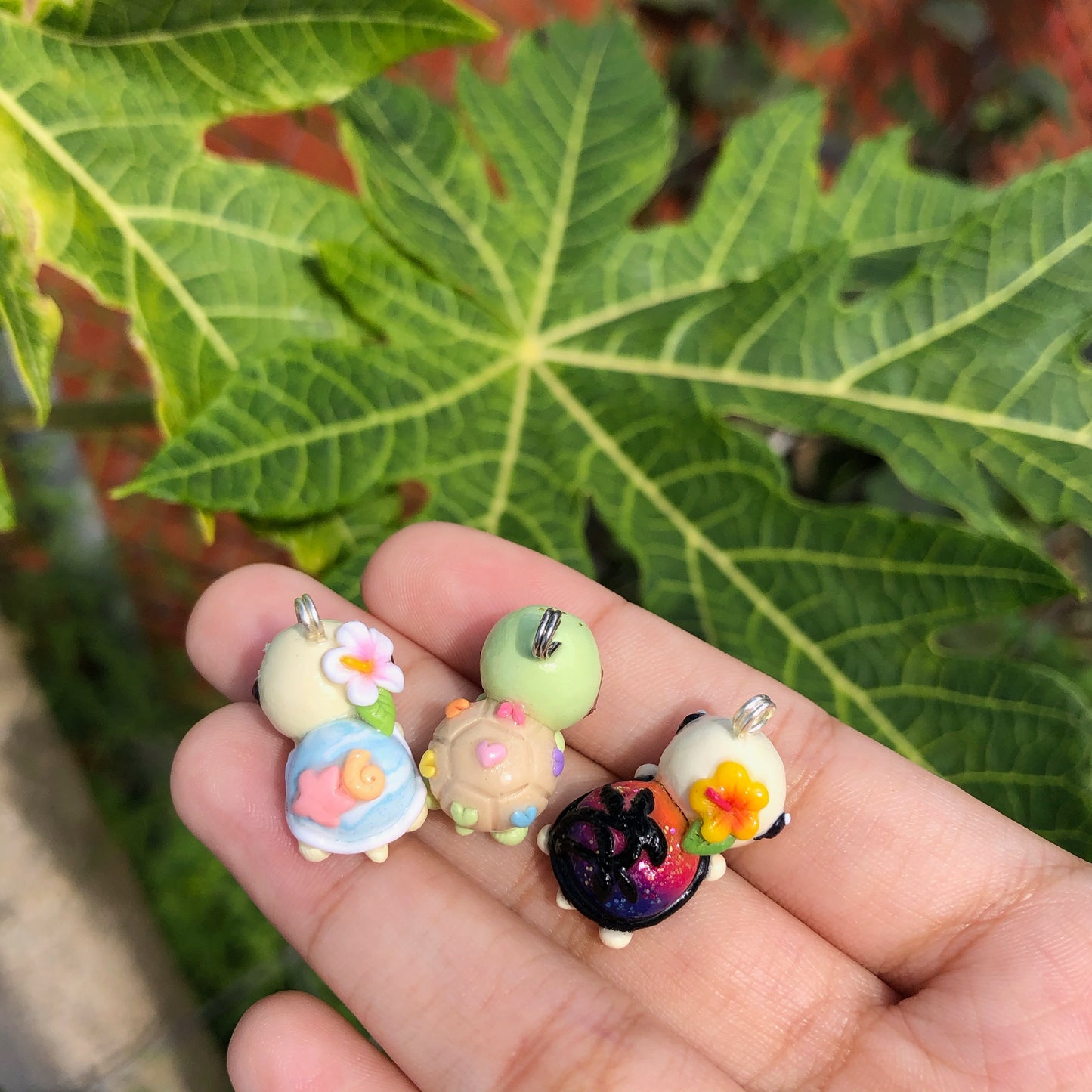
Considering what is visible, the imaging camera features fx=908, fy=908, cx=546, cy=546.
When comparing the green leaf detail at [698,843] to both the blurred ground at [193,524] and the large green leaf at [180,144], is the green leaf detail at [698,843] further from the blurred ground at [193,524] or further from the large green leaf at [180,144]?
the blurred ground at [193,524]

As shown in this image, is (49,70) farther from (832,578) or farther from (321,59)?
(832,578)

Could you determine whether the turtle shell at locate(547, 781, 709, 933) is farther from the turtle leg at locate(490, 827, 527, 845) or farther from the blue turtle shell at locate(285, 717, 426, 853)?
the blue turtle shell at locate(285, 717, 426, 853)

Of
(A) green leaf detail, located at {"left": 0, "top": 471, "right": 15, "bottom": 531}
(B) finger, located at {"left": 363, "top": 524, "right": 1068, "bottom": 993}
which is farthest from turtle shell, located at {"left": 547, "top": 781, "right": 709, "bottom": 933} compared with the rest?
(A) green leaf detail, located at {"left": 0, "top": 471, "right": 15, "bottom": 531}

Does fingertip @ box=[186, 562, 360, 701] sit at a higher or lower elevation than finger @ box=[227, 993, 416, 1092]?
higher

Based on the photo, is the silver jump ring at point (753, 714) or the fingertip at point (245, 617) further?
the fingertip at point (245, 617)

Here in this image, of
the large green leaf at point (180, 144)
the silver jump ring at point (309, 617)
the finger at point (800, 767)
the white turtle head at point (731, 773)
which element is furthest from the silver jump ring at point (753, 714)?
the large green leaf at point (180, 144)

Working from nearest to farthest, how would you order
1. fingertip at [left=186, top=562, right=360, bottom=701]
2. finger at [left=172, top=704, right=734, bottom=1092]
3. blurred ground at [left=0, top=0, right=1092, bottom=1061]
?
1. finger at [left=172, top=704, right=734, bottom=1092]
2. fingertip at [left=186, top=562, right=360, bottom=701]
3. blurred ground at [left=0, top=0, right=1092, bottom=1061]

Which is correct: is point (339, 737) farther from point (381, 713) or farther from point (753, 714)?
point (753, 714)
